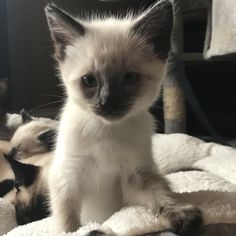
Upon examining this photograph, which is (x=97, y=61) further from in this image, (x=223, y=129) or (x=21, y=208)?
(x=223, y=129)

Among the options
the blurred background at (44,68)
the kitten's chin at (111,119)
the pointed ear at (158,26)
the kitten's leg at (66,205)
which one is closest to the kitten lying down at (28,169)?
the kitten's leg at (66,205)

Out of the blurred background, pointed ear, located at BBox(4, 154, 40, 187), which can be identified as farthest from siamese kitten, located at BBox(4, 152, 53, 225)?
the blurred background

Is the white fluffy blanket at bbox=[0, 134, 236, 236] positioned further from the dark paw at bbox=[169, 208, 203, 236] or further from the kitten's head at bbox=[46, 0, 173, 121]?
the kitten's head at bbox=[46, 0, 173, 121]

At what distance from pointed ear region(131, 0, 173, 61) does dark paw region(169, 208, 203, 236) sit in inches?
13.9

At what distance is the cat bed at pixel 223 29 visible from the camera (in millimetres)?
1445

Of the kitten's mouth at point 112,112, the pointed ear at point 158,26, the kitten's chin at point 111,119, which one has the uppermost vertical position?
the pointed ear at point 158,26

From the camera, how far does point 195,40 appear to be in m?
2.56

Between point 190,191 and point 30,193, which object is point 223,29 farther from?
point 30,193

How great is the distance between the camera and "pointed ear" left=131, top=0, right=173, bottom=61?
1056 mm

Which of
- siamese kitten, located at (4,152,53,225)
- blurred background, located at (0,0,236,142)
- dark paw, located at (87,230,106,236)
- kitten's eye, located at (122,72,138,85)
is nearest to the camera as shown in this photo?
dark paw, located at (87,230,106,236)

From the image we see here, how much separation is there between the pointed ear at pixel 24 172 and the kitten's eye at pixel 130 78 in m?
0.50

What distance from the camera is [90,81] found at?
102cm

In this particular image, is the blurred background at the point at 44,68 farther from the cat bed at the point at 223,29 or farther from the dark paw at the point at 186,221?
the dark paw at the point at 186,221

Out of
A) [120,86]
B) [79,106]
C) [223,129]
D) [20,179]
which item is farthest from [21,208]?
[223,129]
